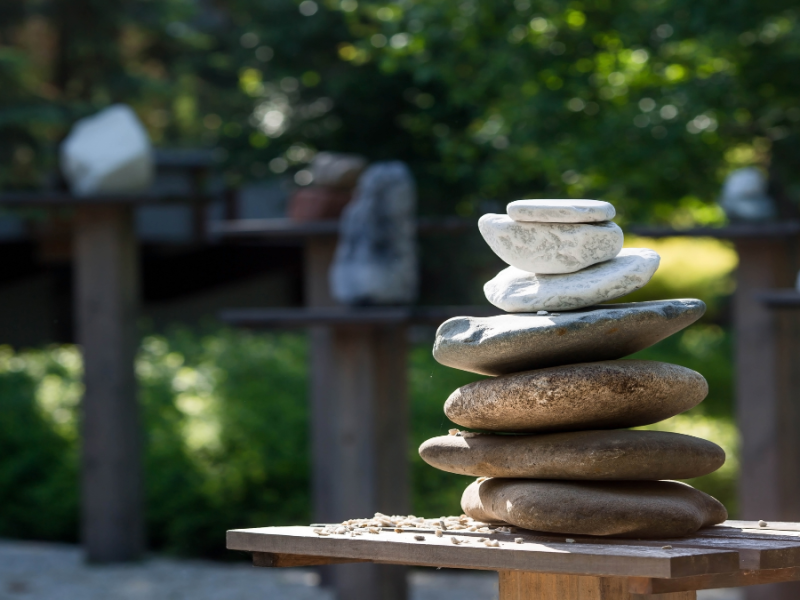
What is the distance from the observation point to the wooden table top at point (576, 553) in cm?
213

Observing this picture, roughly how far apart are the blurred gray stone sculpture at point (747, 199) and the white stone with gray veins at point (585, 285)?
4.40 meters

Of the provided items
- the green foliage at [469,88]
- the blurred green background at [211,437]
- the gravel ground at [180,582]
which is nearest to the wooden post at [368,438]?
the gravel ground at [180,582]

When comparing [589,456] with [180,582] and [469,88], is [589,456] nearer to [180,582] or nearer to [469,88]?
[180,582]

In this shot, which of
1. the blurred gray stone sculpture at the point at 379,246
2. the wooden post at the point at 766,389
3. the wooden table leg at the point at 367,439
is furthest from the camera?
the wooden post at the point at 766,389

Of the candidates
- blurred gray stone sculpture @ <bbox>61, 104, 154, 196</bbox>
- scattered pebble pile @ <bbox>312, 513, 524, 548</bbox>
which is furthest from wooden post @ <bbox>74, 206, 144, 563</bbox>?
scattered pebble pile @ <bbox>312, 513, 524, 548</bbox>

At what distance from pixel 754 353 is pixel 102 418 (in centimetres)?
435

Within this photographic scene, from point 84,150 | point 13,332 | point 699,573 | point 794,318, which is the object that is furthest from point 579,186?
point 13,332

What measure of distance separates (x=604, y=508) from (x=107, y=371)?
6007 mm

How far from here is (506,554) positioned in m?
2.23

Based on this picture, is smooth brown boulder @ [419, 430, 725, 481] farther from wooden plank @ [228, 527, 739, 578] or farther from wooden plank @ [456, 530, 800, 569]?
wooden plank @ [228, 527, 739, 578]

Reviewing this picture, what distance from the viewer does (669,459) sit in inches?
103

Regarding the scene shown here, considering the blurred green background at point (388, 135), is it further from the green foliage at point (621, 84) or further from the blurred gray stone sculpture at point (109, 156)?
the blurred gray stone sculpture at point (109, 156)

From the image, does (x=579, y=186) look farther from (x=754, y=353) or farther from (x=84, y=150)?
(x=84, y=150)

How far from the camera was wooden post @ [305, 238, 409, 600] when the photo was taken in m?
6.39
